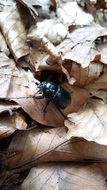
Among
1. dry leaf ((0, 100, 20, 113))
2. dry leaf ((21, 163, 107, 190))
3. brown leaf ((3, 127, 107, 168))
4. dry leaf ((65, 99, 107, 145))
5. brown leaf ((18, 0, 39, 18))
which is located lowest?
dry leaf ((21, 163, 107, 190))

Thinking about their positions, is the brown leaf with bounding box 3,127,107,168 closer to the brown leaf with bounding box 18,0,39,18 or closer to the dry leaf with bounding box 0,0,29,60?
the dry leaf with bounding box 0,0,29,60

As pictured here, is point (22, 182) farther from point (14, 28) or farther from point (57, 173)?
point (14, 28)

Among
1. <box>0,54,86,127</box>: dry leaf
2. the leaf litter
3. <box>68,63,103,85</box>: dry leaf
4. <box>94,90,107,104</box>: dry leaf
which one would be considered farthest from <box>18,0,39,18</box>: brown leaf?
<box>94,90,107,104</box>: dry leaf

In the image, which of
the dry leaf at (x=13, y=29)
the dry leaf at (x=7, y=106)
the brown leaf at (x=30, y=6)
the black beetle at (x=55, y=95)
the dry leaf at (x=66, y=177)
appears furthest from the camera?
the brown leaf at (x=30, y=6)

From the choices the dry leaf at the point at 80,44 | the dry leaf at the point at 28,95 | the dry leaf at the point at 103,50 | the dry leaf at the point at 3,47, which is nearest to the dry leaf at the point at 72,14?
the dry leaf at the point at 80,44

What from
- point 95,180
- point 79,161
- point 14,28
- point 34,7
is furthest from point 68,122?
point 34,7

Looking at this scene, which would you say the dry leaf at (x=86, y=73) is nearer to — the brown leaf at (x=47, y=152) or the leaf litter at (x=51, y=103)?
the leaf litter at (x=51, y=103)
